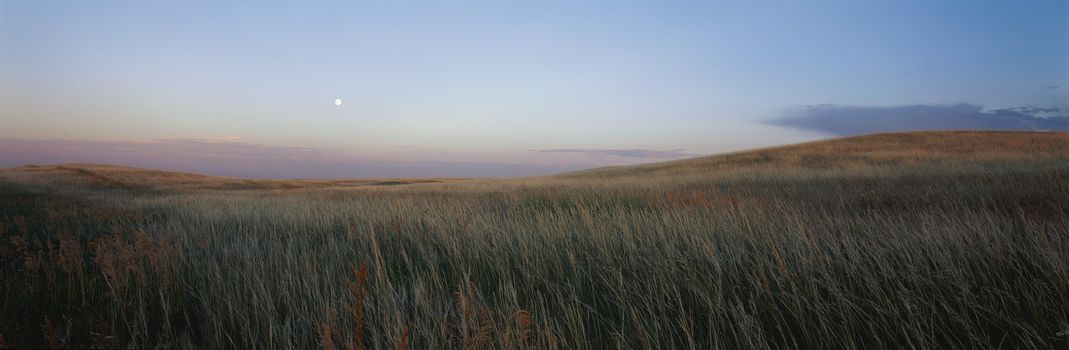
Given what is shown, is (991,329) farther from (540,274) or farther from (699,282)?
(540,274)

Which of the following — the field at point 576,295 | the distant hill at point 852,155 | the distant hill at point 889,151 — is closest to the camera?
the field at point 576,295

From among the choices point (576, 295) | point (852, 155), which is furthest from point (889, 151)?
point (576, 295)

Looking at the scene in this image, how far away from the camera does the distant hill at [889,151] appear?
21.6 metres

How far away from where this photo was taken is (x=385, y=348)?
219 cm

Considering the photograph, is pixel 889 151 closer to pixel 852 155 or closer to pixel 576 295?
pixel 852 155

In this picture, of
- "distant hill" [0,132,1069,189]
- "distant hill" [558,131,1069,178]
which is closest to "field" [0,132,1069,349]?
"distant hill" [0,132,1069,189]

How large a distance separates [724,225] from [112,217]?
8872mm

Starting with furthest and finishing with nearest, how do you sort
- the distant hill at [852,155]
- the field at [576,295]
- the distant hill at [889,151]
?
the distant hill at [852,155]
the distant hill at [889,151]
the field at [576,295]

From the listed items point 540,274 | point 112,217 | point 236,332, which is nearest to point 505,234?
point 540,274

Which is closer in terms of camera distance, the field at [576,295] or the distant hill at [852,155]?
the field at [576,295]

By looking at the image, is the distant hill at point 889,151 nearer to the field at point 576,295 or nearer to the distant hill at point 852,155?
the distant hill at point 852,155

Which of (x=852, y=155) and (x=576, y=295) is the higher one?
(x=852, y=155)

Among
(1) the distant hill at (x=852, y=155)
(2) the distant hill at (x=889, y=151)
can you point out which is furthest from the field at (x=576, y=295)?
(2) the distant hill at (x=889, y=151)

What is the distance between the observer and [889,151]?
2572 cm
